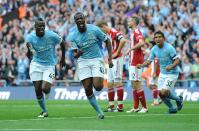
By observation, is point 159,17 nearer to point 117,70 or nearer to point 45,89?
point 117,70

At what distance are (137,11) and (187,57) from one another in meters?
5.81

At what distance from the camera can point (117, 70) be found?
2277 centimetres

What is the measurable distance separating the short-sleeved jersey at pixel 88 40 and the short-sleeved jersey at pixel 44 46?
155cm

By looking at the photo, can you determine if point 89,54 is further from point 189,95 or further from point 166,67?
point 189,95

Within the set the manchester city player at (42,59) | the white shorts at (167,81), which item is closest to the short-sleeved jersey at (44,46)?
the manchester city player at (42,59)

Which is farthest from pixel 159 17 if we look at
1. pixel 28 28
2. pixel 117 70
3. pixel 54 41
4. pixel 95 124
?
pixel 95 124

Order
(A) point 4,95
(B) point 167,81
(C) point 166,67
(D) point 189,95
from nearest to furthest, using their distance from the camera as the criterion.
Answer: (C) point 166,67
(B) point 167,81
(D) point 189,95
(A) point 4,95

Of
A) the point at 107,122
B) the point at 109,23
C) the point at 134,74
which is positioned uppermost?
the point at 109,23

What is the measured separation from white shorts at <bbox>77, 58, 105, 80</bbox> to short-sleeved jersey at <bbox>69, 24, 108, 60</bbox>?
0.13 metres

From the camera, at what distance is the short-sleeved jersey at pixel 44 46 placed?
66.0 ft

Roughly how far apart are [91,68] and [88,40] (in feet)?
2.30

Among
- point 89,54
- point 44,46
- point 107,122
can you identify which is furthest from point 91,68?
point 44,46

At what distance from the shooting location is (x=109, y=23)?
119 feet

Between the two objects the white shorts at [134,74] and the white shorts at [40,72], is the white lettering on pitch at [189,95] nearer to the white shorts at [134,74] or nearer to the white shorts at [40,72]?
the white shorts at [134,74]
